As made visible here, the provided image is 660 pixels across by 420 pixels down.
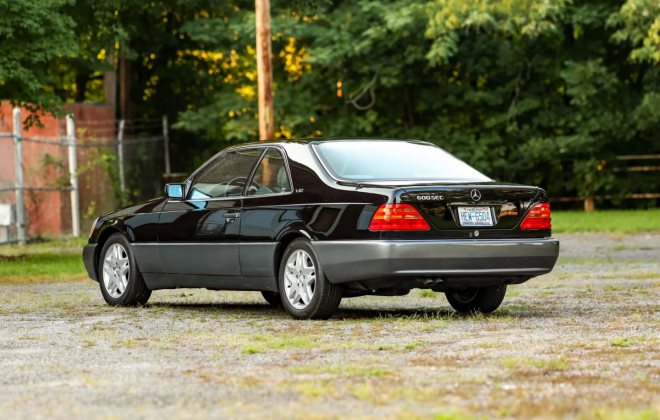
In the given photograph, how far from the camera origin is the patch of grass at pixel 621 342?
7750 millimetres

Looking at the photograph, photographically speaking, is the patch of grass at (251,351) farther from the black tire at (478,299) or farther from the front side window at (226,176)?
the black tire at (478,299)

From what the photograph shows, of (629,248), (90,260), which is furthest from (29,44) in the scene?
(629,248)

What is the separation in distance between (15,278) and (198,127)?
878 inches

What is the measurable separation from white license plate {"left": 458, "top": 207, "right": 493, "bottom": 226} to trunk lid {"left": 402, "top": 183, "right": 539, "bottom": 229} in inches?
1.0

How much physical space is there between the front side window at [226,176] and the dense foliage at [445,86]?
2296cm

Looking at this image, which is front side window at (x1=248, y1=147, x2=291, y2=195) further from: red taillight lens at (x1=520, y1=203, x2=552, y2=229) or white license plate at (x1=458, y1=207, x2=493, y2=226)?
red taillight lens at (x1=520, y1=203, x2=552, y2=229)

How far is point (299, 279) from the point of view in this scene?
9.84 metres

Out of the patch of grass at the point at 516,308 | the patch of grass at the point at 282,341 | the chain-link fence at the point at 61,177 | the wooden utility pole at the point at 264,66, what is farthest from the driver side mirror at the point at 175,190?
the chain-link fence at the point at 61,177

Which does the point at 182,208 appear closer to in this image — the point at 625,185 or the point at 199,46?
the point at 625,185

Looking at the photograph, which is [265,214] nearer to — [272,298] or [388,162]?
[388,162]

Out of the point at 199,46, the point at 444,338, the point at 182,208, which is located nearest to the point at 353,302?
the point at 182,208

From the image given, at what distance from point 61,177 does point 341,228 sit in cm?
1878

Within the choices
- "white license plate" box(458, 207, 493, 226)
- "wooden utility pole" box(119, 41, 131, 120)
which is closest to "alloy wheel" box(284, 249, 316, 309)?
"white license plate" box(458, 207, 493, 226)

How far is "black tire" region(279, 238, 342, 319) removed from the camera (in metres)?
9.59
